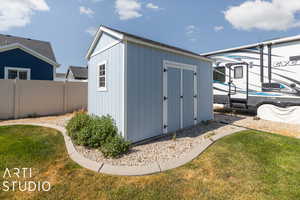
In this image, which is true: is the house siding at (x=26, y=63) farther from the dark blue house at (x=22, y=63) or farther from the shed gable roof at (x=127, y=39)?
the shed gable roof at (x=127, y=39)

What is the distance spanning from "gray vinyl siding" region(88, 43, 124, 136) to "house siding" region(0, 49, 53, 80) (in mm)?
7901

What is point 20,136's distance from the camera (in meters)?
4.77

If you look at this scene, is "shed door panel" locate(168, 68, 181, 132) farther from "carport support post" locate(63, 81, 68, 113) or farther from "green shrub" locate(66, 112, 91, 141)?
"carport support post" locate(63, 81, 68, 113)

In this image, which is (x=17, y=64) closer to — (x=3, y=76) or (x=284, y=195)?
(x=3, y=76)

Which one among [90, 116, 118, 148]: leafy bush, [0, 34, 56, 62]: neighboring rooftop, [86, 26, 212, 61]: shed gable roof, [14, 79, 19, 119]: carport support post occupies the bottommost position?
[90, 116, 118, 148]: leafy bush

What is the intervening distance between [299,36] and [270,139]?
4.65 m

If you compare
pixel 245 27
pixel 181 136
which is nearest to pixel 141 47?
pixel 181 136

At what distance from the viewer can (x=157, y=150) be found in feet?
12.8

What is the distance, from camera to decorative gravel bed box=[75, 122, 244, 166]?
3336 millimetres

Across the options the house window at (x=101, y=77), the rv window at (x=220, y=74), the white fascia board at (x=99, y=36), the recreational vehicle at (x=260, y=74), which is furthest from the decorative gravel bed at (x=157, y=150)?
the rv window at (x=220, y=74)

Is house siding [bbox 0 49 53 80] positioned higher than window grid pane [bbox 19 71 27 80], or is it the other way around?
house siding [bbox 0 49 53 80]

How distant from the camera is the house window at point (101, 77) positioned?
524 cm

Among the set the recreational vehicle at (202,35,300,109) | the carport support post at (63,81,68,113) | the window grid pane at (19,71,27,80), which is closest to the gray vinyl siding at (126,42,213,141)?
the recreational vehicle at (202,35,300,109)

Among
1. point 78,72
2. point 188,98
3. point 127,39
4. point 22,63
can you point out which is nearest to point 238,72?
point 188,98
